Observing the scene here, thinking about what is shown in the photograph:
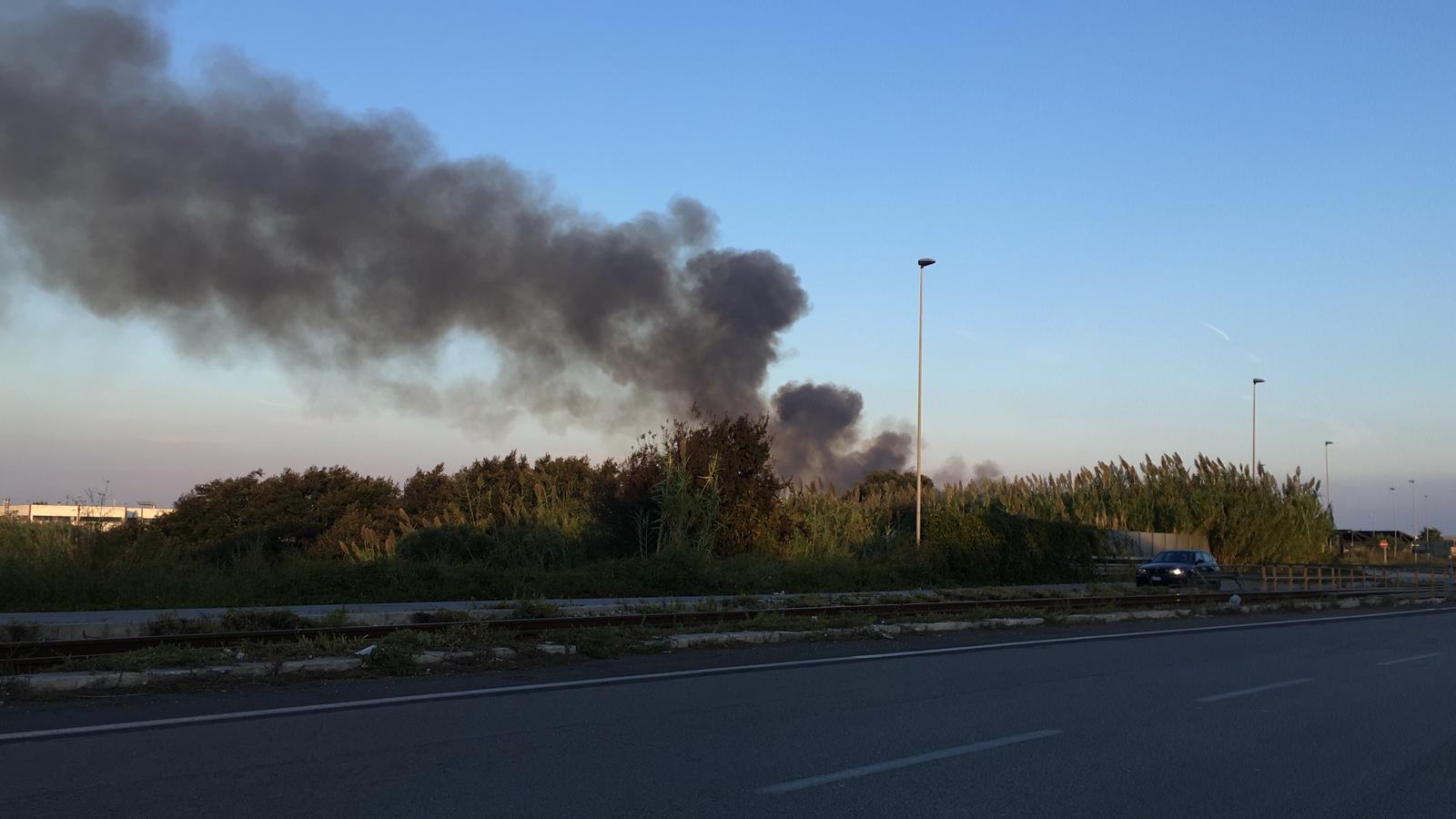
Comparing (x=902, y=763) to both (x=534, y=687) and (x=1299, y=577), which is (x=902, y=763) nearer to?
(x=534, y=687)

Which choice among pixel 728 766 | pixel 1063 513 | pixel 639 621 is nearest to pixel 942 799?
pixel 728 766

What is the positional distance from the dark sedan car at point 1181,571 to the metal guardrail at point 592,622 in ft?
14.0

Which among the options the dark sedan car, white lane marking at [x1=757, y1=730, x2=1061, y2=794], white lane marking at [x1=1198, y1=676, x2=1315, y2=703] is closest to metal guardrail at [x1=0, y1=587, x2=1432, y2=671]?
the dark sedan car

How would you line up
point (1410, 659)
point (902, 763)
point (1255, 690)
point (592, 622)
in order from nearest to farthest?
point (902, 763), point (1255, 690), point (1410, 659), point (592, 622)

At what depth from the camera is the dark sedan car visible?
4112cm

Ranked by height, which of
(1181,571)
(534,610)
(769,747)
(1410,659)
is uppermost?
(1181,571)

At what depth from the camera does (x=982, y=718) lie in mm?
11344

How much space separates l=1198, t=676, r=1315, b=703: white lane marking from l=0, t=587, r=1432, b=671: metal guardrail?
32.1ft

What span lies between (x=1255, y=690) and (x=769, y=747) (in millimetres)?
7335

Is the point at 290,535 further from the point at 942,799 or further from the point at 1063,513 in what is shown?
the point at 942,799

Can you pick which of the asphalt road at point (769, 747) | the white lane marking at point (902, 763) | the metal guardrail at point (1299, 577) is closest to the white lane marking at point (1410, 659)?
the asphalt road at point (769, 747)

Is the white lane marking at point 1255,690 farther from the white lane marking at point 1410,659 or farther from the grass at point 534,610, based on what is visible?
the grass at point 534,610

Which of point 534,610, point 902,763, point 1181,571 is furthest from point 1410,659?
point 1181,571

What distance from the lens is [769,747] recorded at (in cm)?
963
